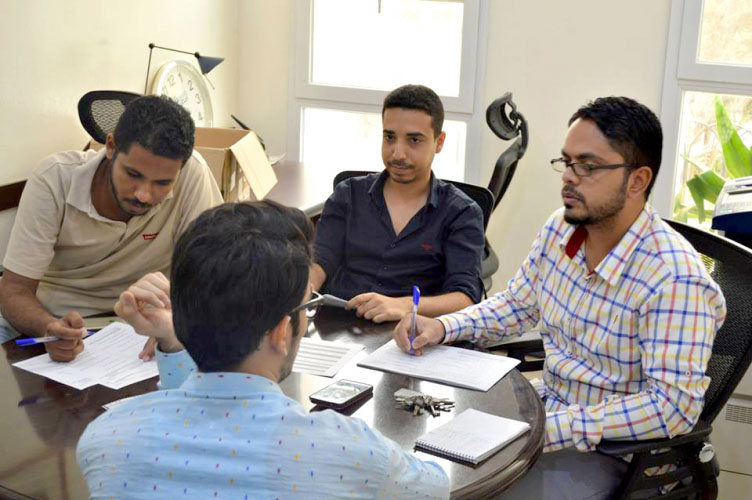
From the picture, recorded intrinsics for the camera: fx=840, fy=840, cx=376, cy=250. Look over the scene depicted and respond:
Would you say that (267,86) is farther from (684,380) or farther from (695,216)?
(684,380)

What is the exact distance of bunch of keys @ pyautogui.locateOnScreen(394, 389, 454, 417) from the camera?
1.54 meters

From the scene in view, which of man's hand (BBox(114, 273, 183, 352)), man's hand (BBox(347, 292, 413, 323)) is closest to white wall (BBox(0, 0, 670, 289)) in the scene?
man's hand (BBox(347, 292, 413, 323))

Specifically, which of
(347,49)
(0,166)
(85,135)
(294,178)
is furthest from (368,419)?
(347,49)

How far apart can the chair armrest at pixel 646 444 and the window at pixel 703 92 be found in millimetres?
2142

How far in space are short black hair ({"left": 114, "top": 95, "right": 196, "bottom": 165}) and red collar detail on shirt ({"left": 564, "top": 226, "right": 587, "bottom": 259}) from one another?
0.96 metres

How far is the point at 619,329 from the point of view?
1.77 meters

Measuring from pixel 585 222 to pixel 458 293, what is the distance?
21.7 inches

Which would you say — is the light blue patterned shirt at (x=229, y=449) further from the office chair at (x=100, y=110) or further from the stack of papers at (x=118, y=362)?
the office chair at (x=100, y=110)

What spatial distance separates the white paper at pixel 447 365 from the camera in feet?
5.56

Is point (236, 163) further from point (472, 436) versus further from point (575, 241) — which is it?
point (472, 436)

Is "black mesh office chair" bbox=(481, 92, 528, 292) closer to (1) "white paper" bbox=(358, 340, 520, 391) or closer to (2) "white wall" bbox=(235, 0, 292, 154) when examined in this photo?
(1) "white paper" bbox=(358, 340, 520, 391)

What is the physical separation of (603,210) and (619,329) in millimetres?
264

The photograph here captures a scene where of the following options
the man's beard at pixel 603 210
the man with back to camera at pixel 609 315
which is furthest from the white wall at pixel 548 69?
the man's beard at pixel 603 210

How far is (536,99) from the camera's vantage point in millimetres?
3771
